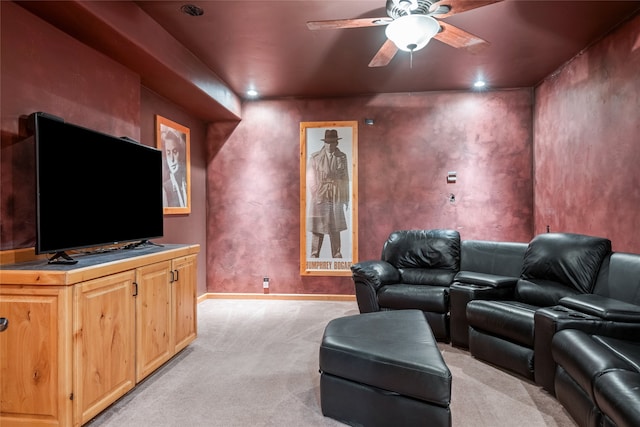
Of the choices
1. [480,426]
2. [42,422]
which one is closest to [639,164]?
[480,426]

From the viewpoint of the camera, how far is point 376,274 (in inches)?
145

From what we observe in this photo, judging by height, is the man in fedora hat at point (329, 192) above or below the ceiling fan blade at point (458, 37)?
below

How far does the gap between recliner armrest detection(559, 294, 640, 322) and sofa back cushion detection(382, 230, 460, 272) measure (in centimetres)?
149

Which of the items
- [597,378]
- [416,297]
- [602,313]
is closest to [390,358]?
[597,378]

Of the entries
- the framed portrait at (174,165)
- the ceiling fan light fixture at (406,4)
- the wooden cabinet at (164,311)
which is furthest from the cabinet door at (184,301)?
the ceiling fan light fixture at (406,4)

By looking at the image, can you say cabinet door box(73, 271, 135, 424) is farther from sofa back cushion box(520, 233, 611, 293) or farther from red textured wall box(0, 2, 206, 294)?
sofa back cushion box(520, 233, 611, 293)

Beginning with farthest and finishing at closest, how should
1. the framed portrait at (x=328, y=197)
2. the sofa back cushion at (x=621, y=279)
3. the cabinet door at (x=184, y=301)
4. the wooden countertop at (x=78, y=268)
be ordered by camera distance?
1. the framed portrait at (x=328, y=197)
2. the cabinet door at (x=184, y=301)
3. the sofa back cushion at (x=621, y=279)
4. the wooden countertop at (x=78, y=268)

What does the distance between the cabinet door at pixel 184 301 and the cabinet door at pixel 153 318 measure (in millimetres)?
95

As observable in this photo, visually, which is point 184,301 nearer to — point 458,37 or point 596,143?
point 458,37

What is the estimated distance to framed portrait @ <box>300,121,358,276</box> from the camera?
5.03 m

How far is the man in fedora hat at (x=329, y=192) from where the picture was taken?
5.04 metres

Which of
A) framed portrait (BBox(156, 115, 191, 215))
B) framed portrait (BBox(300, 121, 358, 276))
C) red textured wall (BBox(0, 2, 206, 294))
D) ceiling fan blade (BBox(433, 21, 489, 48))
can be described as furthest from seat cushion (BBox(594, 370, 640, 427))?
framed portrait (BBox(156, 115, 191, 215))

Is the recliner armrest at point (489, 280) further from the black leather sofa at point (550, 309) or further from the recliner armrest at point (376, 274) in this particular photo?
the recliner armrest at point (376, 274)

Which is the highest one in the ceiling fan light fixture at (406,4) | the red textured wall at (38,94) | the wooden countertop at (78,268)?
the ceiling fan light fixture at (406,4)
